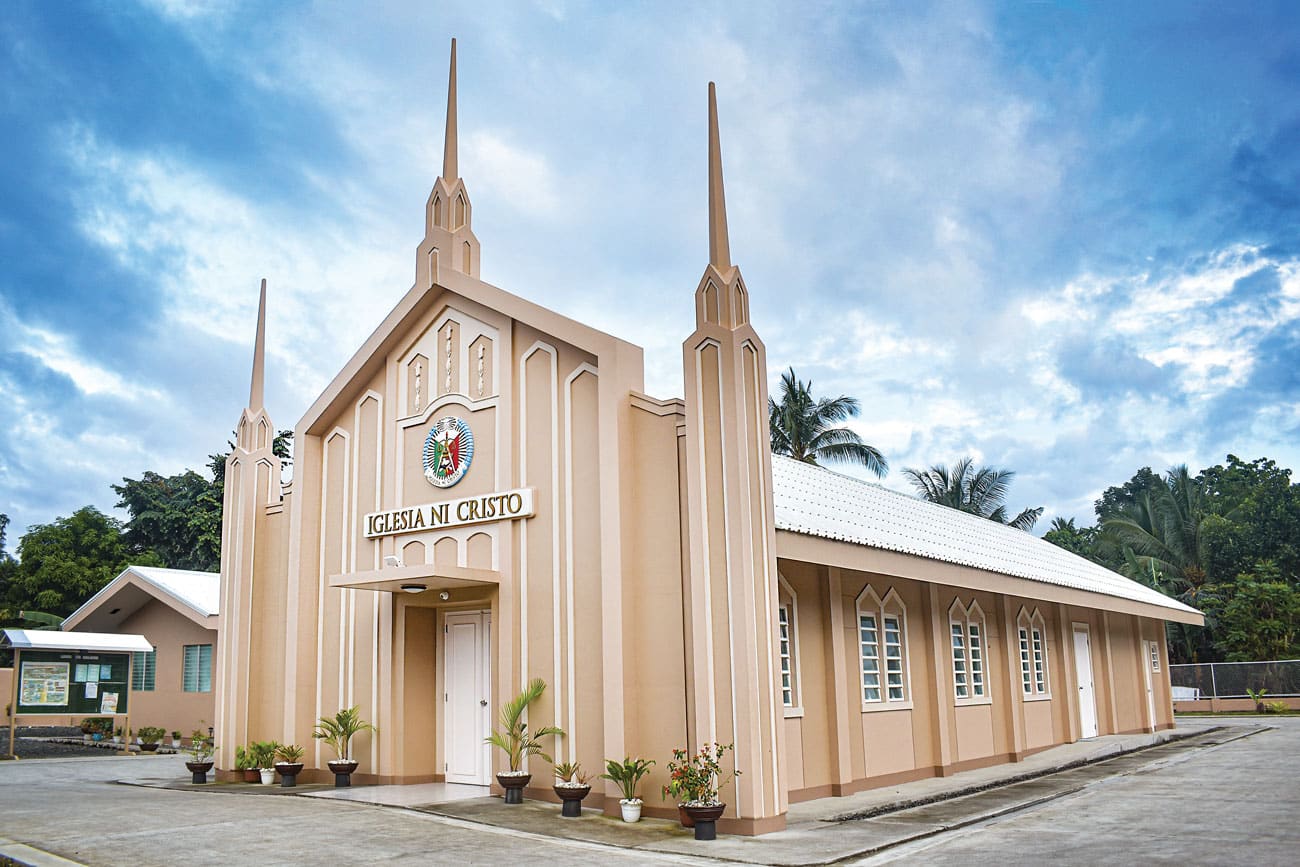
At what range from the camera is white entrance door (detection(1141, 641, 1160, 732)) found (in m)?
24.9

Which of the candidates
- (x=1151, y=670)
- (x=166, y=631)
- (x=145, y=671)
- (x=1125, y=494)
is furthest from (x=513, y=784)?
(x=1125, y=494)

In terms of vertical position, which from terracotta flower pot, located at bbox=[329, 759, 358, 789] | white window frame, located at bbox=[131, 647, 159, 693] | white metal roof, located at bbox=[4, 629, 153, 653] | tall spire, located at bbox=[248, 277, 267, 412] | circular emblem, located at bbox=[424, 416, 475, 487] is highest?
tall spire, located at bbox=[248, 277, 267, 412]

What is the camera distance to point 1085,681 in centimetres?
2202

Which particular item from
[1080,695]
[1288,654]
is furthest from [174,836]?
[1288,654]

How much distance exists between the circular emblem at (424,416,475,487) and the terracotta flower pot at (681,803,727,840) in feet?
18.7

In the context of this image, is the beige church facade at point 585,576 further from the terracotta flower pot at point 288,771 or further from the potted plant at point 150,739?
the potted plant at point 150,739

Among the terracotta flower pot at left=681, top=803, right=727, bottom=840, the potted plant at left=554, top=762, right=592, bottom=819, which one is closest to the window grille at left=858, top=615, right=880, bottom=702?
the potted plant at left=554, top=762, right=592, bottom=819

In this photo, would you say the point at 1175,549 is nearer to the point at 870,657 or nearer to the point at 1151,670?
the point at 1151,670

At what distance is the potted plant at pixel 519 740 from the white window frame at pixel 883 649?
4.28 metres

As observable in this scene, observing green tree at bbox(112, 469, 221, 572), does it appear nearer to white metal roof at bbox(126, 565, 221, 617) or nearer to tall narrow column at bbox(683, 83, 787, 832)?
white metal roof at bbox(126, 565, 221, 617)

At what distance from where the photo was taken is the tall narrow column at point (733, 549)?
10648mm

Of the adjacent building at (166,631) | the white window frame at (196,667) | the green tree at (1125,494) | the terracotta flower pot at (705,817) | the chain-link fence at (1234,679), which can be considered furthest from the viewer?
the green tree at (1125,494)

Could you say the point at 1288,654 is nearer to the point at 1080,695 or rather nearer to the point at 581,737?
the point at 1080,695

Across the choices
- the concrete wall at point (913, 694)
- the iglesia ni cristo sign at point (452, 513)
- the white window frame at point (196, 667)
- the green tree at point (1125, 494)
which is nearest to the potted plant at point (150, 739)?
the white window frame at point (196, 667)
